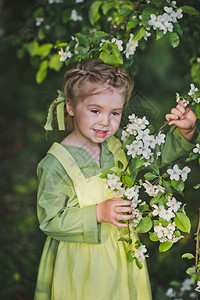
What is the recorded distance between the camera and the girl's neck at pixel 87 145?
1.59m

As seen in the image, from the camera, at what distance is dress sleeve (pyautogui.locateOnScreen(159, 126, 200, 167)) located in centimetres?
160

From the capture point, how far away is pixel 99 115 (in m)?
1.49

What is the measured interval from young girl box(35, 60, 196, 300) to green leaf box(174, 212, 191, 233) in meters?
0.15

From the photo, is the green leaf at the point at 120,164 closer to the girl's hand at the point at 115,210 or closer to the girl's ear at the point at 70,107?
the girl's hand at the point at 115,210

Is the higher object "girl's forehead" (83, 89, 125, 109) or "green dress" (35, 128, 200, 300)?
"girl's forehead" (83, 89, 125, 109)

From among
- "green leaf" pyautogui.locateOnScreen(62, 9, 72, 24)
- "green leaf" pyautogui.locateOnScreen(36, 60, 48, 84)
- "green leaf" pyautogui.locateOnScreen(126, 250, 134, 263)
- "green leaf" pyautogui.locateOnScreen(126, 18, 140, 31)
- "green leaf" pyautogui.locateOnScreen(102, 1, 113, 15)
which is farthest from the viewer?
"green leaf" pyautogui.locateOnScreen(36, 60, 48, 84)

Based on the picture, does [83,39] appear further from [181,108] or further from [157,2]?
[181,108]

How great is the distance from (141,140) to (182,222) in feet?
0.98

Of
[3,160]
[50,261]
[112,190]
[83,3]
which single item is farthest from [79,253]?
[3,160]

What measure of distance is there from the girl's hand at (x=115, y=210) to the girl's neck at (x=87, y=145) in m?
0.19

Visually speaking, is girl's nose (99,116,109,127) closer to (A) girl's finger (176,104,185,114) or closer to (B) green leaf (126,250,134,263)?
(A) girl's finger (176,104,185,114)

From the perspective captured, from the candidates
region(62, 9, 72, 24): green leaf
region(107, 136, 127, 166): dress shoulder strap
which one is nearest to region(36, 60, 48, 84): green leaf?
A: region(62, 9, 72, 24): green leaf

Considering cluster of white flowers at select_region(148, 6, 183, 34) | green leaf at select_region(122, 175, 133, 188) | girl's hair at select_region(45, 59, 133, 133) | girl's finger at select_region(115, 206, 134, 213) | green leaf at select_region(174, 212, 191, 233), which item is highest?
cluster of white flowers at select_region(148, 6, 183, 34)

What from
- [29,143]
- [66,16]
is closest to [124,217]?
[66,16]
